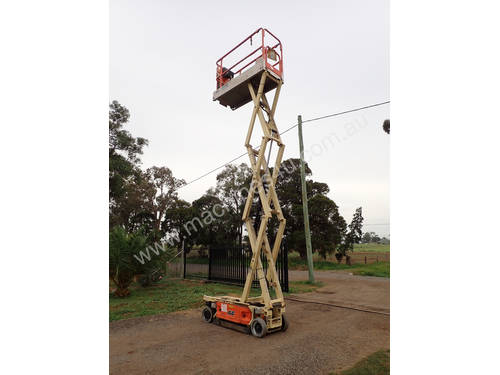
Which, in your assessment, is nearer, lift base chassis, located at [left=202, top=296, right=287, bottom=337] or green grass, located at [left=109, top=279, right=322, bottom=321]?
lift base chassis, located at [left=202, top=296, right=287, bottom=337]

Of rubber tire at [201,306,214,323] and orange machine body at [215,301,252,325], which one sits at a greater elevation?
orange machine body at [215,301,252,325]

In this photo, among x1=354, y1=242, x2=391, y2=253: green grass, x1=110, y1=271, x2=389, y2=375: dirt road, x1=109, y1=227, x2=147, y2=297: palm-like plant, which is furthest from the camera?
x1=354, y1=242, x2=391, y2=253: green grass

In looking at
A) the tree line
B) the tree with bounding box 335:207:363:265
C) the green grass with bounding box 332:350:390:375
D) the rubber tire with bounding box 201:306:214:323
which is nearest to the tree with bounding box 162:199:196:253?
the tree line

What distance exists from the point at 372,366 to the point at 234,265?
23.8 ft

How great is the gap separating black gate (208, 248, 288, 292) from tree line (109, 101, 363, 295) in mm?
4501

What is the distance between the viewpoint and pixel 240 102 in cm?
654

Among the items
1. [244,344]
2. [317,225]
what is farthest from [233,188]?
[244,344]

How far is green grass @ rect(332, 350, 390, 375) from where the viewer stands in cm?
356

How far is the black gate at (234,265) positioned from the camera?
9.58m

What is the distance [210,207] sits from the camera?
2700 cm

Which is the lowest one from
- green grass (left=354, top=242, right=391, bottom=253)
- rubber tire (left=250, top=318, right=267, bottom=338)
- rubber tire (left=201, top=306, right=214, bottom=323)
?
green grass (left=354, top=242, right=391, bottom=253)

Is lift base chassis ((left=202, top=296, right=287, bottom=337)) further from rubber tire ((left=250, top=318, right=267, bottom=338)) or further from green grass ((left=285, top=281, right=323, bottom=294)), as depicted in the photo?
green grass ((left=285, top=281, right=323, bottom=294))

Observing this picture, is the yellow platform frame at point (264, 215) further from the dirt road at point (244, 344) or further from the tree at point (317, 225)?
the tree at point (317, 225)

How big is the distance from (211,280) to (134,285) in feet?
10.3
